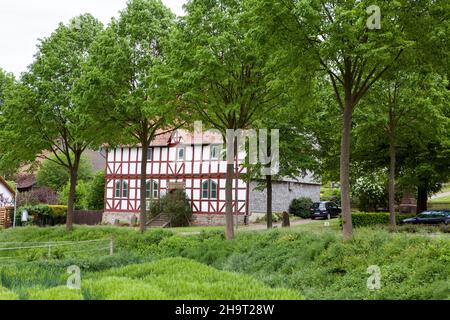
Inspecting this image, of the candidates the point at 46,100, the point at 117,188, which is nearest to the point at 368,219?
the point at 46,100

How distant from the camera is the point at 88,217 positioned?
1810 inches

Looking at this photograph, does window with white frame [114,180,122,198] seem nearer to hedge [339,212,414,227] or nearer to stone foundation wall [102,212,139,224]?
stone foundation wall [102,212,139,224]

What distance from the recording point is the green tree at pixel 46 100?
26.6m

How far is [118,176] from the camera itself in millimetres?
46000

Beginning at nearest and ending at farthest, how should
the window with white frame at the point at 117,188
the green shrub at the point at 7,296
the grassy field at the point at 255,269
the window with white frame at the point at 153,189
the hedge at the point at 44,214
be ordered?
the green shrub at the point at 7,296, the grassy field at the point at 255,269, the hedge at the point at 44,214, the window with white frame at the point at 153,189, the window with white frame at the point at 117,188

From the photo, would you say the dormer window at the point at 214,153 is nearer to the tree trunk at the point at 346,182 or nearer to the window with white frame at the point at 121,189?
the window with white frame at the point at 121,189

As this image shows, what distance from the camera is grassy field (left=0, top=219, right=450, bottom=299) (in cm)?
993

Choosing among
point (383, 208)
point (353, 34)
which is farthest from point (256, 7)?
point (383, 208)

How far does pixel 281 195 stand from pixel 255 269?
28.6 metres

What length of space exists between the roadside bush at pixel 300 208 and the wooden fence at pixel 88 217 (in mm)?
17816

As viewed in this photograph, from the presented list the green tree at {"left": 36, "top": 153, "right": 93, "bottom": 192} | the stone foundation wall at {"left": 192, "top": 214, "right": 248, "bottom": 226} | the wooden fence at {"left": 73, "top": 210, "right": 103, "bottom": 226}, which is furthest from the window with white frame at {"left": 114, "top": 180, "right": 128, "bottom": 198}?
the green tree at {"left": 36, "top": 153, "right": 93, "bottom": 192}

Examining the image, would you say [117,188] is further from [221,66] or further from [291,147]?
[221,66]

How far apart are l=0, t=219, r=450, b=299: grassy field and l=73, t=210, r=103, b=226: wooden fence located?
26.1m

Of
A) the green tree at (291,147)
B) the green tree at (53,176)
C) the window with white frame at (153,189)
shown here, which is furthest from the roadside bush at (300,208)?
the green tree at (53,176)
